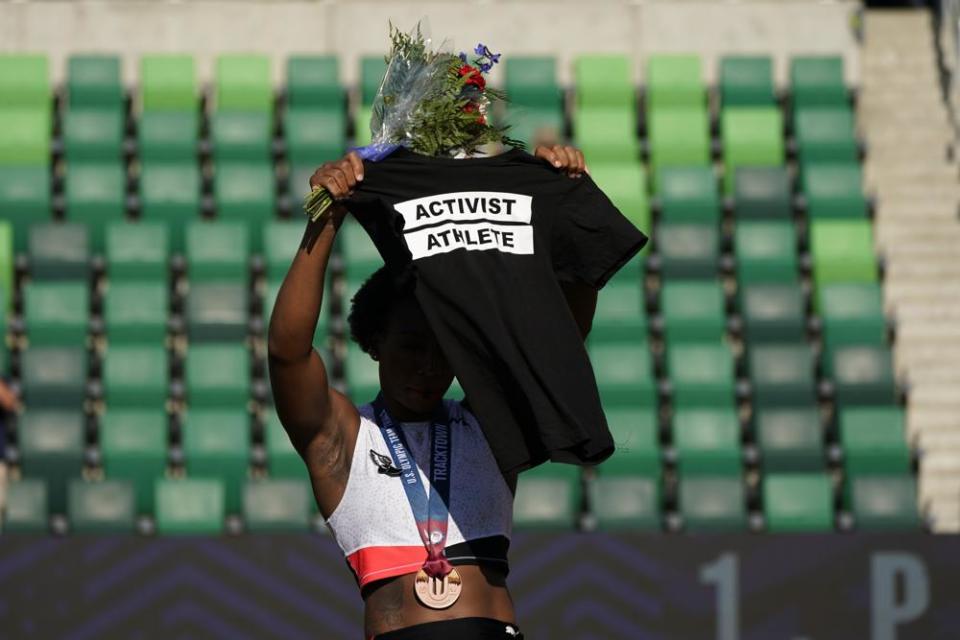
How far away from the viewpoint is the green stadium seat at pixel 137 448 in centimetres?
1045

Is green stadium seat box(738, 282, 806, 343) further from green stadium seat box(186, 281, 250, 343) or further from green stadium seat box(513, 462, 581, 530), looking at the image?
green stadium seat box(186, 281, 250, 343)

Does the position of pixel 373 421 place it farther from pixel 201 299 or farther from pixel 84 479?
pixel 201 299

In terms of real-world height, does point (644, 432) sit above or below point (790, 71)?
below

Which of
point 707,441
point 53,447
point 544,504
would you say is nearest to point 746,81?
point 707,441

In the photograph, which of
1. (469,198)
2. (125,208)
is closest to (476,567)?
(469,198)

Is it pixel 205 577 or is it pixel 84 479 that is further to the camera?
pixel 84 479

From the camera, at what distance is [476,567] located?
4.06 metres

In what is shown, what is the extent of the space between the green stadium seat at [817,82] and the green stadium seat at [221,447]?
16.2 feet

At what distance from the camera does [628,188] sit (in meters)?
11.9

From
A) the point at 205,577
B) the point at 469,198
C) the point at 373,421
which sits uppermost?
the point at 469,198

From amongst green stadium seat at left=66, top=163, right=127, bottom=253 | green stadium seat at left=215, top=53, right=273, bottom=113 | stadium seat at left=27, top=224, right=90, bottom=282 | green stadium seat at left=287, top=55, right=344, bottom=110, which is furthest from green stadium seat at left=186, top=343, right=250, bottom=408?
green stadium seat at left=287, top=55, right=344, bottom=110

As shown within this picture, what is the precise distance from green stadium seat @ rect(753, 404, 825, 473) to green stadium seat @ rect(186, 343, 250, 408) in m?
3.20

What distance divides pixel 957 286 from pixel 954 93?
1738 mm

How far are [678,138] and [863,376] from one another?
7.59 ft
